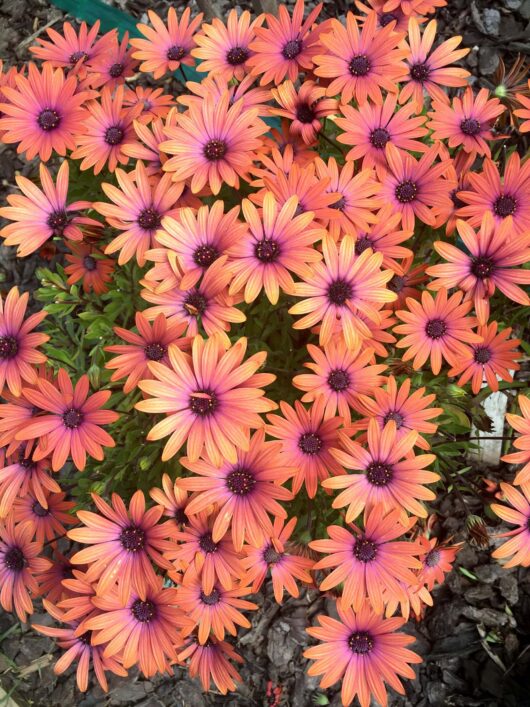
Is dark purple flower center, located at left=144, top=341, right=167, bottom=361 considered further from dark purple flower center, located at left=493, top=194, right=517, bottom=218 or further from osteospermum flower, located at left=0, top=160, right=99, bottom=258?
dark purple flower center, located at left=493, top=194, right=517, bottom=218

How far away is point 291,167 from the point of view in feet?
6.23

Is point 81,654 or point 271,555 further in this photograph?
point 81,654

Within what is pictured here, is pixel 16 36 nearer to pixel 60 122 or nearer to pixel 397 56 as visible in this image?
pixel 60 122

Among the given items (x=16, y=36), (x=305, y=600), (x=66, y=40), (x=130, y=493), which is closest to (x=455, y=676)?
(x=305, y=600)

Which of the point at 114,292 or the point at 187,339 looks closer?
the point at 187,339

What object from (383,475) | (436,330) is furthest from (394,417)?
(436,330)

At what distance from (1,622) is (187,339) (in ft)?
7.52

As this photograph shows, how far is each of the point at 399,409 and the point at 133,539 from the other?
35.1 inches

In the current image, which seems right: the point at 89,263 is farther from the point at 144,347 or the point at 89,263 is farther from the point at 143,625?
the point at 143,625

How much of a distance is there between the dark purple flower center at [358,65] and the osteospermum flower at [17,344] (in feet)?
4.24

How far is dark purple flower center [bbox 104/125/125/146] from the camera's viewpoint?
7.04 ft

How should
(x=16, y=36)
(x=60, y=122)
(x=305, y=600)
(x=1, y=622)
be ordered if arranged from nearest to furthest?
(x=60, y=122)
(x=305, y=600)
(x=1, y=622)
(x=16, y=36)

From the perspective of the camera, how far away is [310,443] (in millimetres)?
1818

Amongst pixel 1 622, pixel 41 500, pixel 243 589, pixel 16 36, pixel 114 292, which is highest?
pixel 16 36
